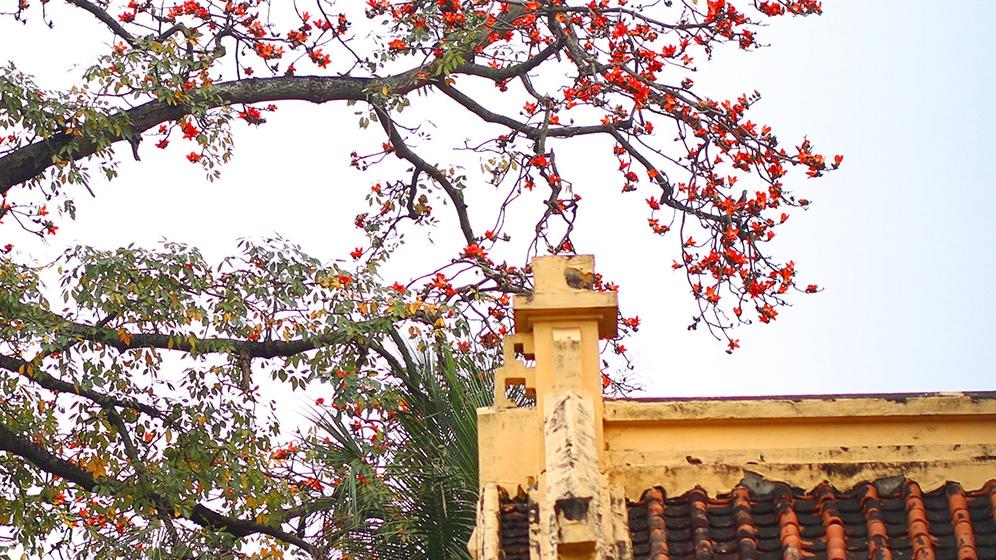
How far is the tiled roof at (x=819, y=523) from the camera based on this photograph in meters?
5.77

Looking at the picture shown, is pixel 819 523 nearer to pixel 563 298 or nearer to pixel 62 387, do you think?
pixel 563 298

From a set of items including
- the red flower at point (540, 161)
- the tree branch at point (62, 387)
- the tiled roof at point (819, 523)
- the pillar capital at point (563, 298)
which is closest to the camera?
the tiled roof at point (819, 523)

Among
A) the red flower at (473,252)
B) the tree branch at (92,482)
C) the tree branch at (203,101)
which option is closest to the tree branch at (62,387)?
the tree branch at (92,482)

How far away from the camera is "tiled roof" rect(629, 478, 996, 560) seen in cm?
577

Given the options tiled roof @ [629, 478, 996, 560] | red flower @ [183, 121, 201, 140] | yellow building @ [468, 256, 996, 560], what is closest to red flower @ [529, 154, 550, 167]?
red flower @ [183, 121, 201, 140]

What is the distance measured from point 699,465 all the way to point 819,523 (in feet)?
2.12

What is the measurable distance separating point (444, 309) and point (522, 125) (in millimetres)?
2481

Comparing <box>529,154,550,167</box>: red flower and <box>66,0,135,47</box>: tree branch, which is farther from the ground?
<box>66,0,135,47</box>: tree branch

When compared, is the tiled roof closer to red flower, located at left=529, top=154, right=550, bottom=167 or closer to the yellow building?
the yellow building

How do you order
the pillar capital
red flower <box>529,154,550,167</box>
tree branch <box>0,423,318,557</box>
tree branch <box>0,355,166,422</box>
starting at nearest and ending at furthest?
the pillar capital → tree branch <box>0,355,166,422</box> → tree branch <box>0,423,318,557</box> → red flower <box>529,154,550,167</box>

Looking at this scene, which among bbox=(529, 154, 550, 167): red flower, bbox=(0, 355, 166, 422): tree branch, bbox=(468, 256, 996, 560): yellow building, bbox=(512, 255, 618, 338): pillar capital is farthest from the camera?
bbox=(529, 154, 550, 167): red flower

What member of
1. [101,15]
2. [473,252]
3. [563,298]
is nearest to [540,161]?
[473,252]

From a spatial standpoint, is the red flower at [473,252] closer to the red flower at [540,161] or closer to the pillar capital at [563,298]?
the red flower at [540,161]

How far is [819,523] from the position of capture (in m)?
6.07
